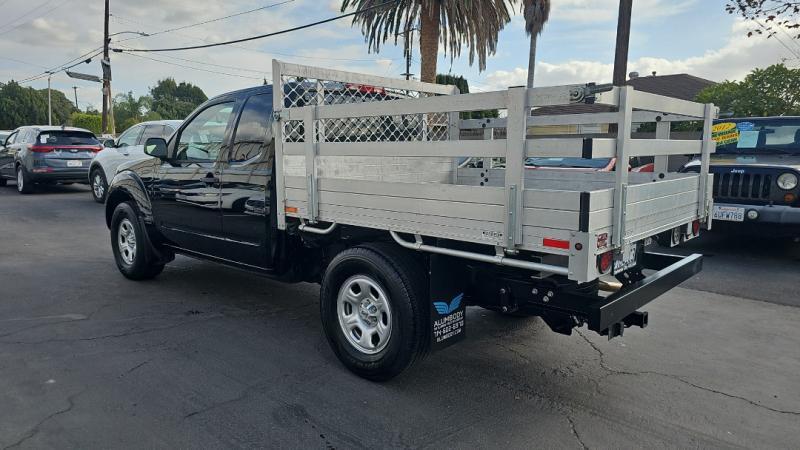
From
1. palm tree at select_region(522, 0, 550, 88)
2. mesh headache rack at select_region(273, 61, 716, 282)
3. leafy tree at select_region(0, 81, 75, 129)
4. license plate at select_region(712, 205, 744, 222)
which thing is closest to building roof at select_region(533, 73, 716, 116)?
palm tree at select_region(522, 0, 550, 88)

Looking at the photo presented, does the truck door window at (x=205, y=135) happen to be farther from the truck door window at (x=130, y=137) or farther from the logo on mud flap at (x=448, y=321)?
the truck door window at (x=130, y=137)

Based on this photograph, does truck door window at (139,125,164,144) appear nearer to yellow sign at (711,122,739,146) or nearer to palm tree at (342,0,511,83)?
palm tree at (342,0,511,83)

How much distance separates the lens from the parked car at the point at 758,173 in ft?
23.4

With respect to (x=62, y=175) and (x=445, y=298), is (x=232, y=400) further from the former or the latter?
(x=62, y=175)

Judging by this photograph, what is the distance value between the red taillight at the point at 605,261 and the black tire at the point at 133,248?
4811 millimetres

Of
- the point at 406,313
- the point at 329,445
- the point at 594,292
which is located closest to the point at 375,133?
the point at 406,313

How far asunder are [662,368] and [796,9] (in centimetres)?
766

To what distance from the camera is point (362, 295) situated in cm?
391

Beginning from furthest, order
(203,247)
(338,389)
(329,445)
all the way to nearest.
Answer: (203,247) → (338,389) → (329,445)

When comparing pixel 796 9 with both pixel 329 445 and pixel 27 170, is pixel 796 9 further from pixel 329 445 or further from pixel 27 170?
pixel 27 170

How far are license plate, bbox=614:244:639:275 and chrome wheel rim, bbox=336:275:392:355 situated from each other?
137 centimetres

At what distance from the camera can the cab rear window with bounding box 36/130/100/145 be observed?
1505 cm

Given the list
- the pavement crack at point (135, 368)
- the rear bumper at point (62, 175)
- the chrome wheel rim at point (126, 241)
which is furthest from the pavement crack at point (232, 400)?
the rear bumper at point (62, 175)

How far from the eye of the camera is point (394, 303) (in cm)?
361
